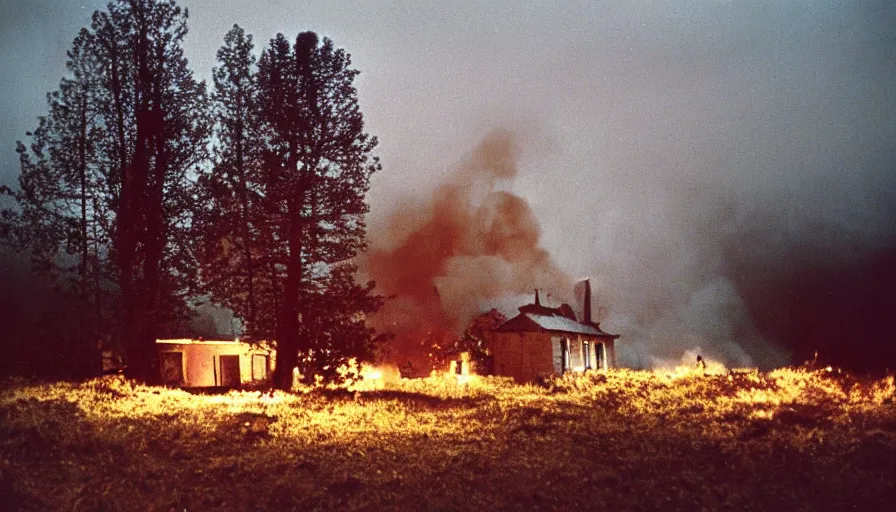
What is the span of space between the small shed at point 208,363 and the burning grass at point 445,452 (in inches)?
545

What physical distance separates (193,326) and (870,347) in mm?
48214

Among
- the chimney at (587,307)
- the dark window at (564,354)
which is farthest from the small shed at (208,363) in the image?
the chimney at (587,307)

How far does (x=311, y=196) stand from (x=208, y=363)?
15479 mm

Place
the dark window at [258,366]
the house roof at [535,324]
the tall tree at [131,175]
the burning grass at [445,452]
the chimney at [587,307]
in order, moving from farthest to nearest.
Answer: the chimney at [587,307] → the dark window at [258,366] → the house roof at [535,324] → the tall tree at [131,175] → the burning grass at [445,452]

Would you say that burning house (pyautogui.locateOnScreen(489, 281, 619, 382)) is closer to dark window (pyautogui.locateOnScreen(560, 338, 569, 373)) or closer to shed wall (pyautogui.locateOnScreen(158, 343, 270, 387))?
dark window (pyautogui.locateOnScreen(560, 338, 569, 373))

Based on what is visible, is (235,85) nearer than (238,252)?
No

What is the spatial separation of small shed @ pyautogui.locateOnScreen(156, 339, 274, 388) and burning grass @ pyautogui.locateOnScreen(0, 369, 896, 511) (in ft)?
45.4

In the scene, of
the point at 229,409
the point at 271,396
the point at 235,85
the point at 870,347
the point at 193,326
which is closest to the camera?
the point at 229,409

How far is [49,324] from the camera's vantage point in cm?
2402

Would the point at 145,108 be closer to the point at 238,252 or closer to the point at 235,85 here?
the point at 235,85

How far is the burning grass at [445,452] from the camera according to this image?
10656 mm

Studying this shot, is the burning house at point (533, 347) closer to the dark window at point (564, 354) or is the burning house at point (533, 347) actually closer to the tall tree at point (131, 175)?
the dark window at point (564, 354)

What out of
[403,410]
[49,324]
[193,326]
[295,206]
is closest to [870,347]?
[403,410]

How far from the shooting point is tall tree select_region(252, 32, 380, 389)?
2539cm
